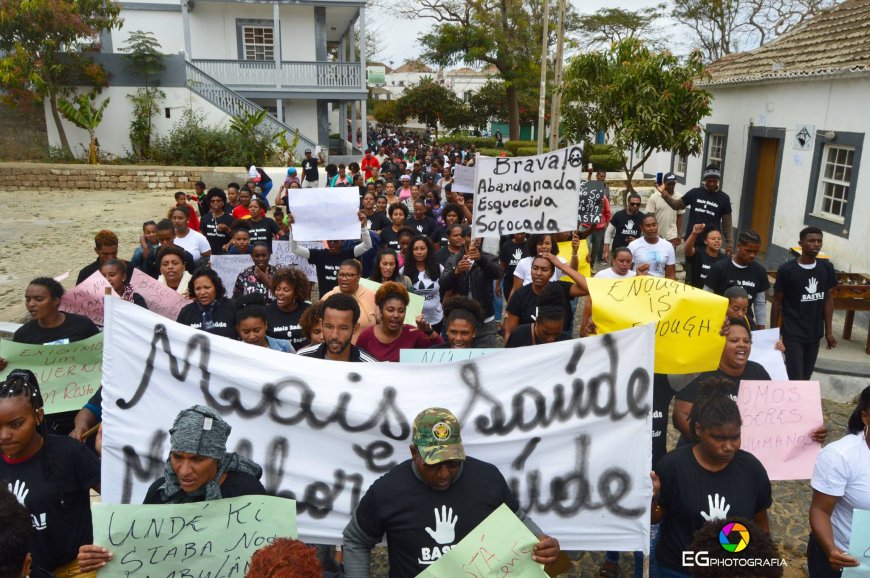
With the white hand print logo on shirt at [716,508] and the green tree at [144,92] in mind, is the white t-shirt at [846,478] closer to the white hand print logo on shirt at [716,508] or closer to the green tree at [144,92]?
the white hand print logo on shirt at [716,508]

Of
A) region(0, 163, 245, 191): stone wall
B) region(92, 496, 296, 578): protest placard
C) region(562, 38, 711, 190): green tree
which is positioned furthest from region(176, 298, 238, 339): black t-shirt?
region(0, 163, 245, 191): stone wall

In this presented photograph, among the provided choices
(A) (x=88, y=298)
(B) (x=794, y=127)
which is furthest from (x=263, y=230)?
(B) (x=794, y=127)

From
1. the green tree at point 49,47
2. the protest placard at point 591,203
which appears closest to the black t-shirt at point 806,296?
the protest placard at point 591,203

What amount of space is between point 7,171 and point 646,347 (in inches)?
963

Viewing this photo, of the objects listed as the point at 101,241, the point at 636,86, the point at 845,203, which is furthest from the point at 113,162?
the point at 845,203

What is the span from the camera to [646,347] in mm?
3420

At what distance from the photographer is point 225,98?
1001 inches

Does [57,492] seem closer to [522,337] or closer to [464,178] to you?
[522,337]

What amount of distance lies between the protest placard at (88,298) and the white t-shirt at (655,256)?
5070 mm

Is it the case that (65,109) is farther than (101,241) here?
Yes

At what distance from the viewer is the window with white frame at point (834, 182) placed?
10.6 meters

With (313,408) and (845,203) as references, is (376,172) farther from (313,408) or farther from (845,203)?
(313,408)

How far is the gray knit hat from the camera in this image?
2.82 metres

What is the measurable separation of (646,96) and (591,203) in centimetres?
376
